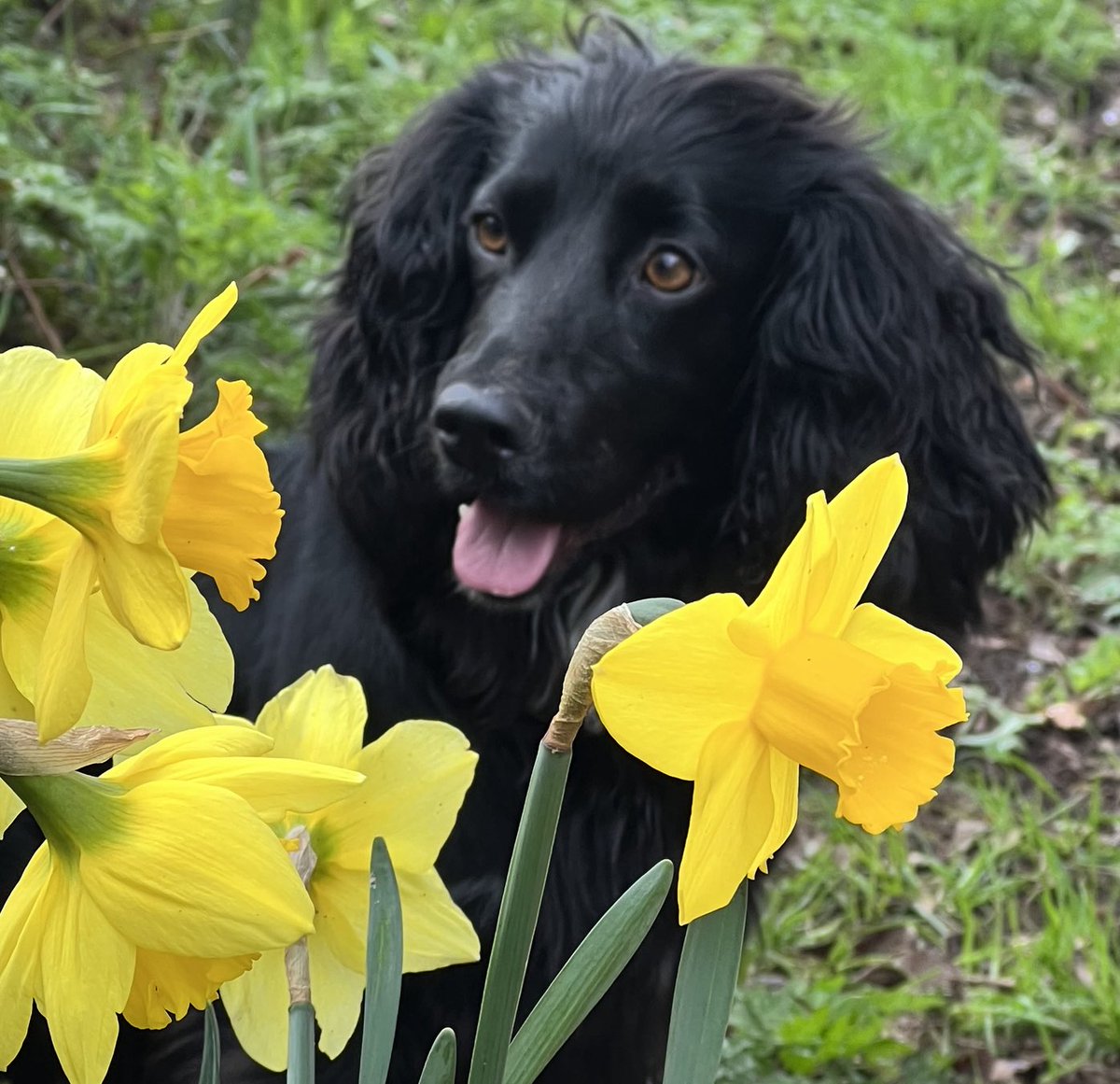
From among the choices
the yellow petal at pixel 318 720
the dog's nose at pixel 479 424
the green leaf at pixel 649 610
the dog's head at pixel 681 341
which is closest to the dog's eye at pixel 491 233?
the dog's head at pixel 681 341

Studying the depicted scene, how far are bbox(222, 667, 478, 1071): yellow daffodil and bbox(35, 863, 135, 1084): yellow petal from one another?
0.11m

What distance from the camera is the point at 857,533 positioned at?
394 millimetres

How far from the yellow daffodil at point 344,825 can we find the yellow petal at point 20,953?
0.10 metres

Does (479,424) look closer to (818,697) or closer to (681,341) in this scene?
(681,341)

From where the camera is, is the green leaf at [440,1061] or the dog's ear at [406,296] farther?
the dog's ear at [406,296]

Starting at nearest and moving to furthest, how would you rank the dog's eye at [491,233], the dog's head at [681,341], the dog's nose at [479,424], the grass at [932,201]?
the dog's nose at [479,424] < the dog's head at [681,341] < the dog's eye at [491,233] < the grass at [932,201]

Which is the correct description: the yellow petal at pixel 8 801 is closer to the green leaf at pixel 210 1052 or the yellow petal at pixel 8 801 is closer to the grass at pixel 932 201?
the green leaf at pixel 210 1052

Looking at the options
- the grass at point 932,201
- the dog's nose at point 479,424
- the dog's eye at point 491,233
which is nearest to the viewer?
the dog's nose at point 479,424

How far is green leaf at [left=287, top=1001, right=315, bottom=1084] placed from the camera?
455 mm

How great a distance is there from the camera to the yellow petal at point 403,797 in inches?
19.5

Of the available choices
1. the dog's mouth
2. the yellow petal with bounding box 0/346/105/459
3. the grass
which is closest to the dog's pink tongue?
the dog's mouth

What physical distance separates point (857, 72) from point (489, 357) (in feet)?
8.32

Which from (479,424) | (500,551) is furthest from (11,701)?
(500,551)

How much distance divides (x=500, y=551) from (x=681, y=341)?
326 mm
